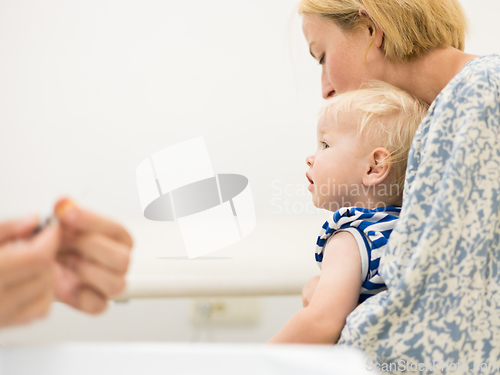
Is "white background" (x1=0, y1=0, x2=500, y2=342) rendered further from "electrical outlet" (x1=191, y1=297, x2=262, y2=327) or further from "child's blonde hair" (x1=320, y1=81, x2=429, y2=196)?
"child's blonde hair" (x1=320, y1=81, x2=429, y2=196)

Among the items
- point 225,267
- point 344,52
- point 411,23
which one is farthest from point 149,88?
point 411,23

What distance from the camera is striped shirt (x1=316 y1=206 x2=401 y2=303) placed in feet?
1.81

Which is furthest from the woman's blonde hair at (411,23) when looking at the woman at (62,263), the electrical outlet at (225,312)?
the electrical outlet at (225,312)

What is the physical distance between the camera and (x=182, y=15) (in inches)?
61.5

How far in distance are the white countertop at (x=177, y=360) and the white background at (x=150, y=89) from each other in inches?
49.9

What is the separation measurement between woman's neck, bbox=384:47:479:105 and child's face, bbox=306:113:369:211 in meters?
0.18

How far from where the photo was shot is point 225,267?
3.42 ft

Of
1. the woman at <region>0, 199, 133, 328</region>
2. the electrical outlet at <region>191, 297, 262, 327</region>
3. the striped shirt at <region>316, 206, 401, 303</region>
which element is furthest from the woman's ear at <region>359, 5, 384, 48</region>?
the electrical outlet at <region>191, 297, 262, 327</region>

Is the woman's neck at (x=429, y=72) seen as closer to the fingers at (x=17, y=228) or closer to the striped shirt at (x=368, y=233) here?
the striped shirt at (x=368, y=233)

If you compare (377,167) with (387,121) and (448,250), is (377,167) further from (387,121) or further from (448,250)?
(448,250)

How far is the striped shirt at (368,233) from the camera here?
1.81 feet

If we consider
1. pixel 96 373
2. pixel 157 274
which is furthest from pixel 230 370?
pixel 157 274

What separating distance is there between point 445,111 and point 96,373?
428 mm

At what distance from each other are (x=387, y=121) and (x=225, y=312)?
35.4 inches
